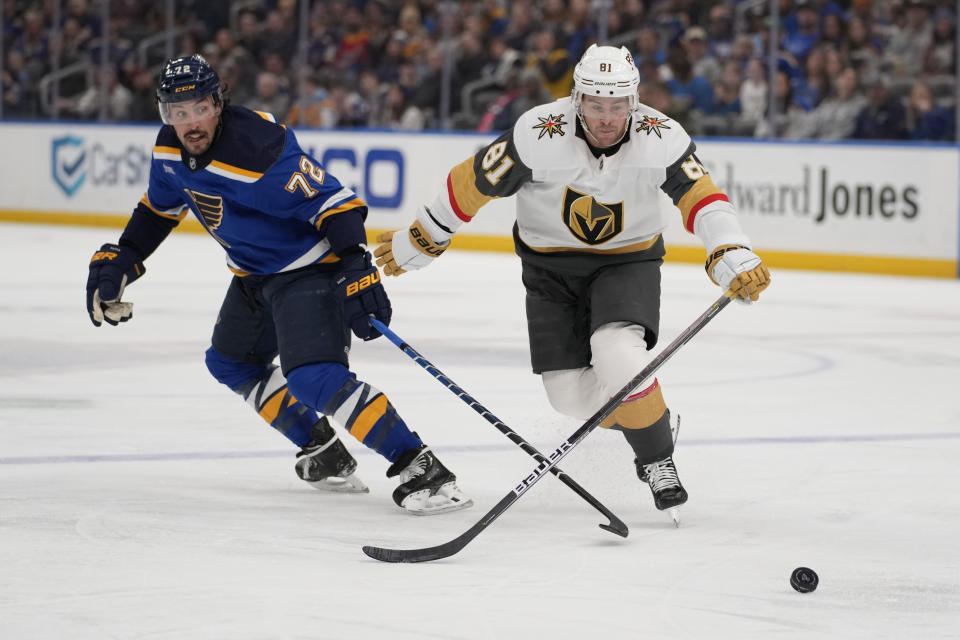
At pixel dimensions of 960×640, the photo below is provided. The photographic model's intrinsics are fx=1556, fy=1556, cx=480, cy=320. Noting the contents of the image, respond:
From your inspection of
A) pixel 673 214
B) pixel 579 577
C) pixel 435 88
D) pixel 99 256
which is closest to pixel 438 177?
pixel 435 88

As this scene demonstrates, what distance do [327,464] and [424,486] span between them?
0.38 m

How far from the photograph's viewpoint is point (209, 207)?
12.4 feet

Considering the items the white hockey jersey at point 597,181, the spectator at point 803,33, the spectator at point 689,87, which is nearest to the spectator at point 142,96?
the spectator at point 689,87

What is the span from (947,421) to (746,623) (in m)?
2.52

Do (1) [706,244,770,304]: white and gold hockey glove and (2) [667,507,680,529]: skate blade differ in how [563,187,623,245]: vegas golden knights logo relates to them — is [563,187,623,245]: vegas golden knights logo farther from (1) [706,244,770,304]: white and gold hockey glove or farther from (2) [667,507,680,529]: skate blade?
(2) [667,507,680,529]: skate blade

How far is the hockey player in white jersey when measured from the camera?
3508 millimetres

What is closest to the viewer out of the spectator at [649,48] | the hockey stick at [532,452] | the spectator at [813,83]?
the hockey stick at [532,452]

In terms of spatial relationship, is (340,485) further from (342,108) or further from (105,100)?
(105,100)

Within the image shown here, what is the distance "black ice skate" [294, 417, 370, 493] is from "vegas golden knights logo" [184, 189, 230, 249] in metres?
0.53

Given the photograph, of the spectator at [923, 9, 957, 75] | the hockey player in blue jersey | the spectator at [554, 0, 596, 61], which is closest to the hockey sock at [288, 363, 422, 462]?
the hockey player in blue jersey

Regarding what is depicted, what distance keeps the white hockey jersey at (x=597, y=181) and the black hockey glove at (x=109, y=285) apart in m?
0.86

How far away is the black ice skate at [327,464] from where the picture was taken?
12.7ft

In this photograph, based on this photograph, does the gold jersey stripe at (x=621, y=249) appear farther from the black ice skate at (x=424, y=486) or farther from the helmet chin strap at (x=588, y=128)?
the black ice skate at (x=424, y=486)

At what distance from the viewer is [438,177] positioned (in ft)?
39.7
